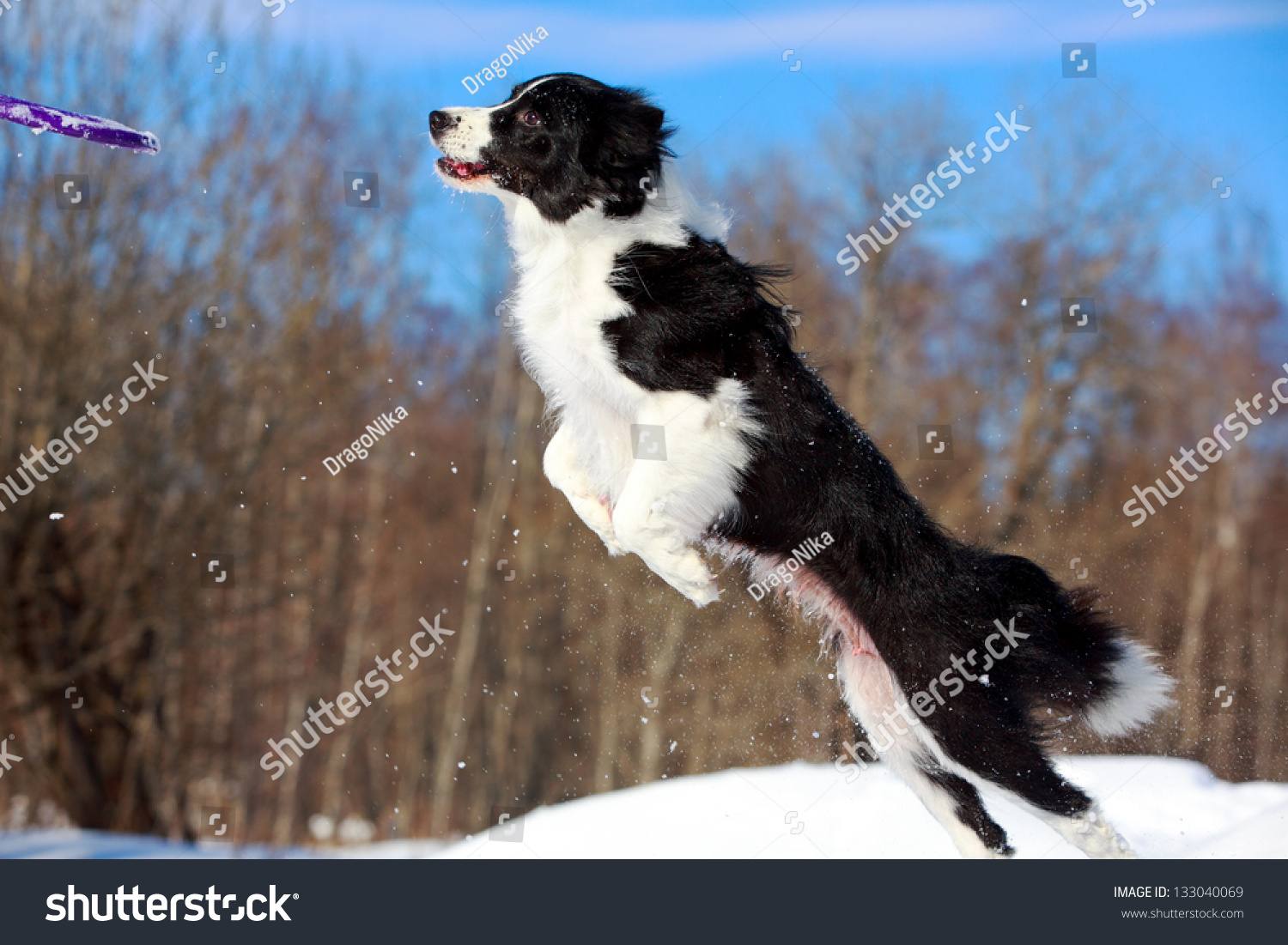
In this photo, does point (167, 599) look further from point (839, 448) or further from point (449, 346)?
point (839, 448)

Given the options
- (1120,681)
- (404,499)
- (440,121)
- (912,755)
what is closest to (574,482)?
(440,121)

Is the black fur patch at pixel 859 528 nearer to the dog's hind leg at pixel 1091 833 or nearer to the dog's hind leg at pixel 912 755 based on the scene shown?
the dog's hind leg at pixel 1091 833

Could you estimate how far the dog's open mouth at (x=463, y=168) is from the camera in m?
4.07

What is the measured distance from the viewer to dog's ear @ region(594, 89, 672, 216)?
13.4 feet

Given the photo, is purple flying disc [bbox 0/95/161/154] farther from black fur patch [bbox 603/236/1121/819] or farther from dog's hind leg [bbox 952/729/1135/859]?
dog's hind leg [bbox 952/729/1135/859]

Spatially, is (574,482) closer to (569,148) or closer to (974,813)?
(569,148)

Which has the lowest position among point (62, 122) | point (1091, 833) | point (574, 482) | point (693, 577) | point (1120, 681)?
point (1091, 833)

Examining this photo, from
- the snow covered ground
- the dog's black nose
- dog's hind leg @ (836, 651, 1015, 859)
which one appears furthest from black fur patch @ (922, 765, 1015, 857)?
the dog's black nose

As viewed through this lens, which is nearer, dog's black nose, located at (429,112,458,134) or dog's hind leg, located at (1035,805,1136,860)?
dog's hind leg, located at (1035,805,1136,860)

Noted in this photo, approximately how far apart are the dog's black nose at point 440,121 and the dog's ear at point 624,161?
2.07ft

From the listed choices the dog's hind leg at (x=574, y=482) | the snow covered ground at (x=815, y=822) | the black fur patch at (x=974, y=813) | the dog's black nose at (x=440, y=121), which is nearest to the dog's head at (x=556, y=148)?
the dog's black nose at (x=440, y=121)

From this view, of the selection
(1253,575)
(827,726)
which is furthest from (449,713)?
(1253,575)

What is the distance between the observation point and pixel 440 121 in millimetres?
4051

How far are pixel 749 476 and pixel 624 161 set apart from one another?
1.47 meters
